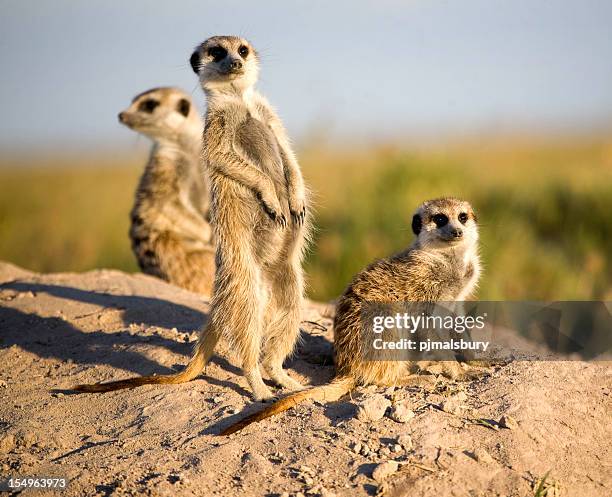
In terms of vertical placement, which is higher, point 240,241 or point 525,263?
point 240,241

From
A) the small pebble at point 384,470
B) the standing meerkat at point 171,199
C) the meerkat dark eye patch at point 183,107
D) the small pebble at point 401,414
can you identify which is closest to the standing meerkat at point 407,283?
the small pebble at point 401,414

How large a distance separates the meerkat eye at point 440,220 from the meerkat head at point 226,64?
1.22 meters

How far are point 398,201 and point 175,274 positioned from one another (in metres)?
2.85

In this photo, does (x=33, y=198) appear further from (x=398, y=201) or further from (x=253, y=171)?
(x=253, y=171)

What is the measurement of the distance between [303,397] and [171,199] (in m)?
3.27

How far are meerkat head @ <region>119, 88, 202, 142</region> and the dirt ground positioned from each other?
9.05ft

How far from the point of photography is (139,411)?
3.32 metres

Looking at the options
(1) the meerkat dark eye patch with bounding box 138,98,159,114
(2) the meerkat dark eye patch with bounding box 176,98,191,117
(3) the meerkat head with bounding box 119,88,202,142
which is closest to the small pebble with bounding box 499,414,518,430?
(3) the meerkat head with bounding box 119,88,202,142

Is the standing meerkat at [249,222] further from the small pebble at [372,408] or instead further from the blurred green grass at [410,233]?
the blurred green grass at [410,233]

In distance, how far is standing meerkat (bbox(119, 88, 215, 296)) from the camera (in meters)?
6.04

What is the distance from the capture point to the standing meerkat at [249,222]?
11.5ft

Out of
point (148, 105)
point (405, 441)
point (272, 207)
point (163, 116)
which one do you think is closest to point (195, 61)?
point (272, 207)

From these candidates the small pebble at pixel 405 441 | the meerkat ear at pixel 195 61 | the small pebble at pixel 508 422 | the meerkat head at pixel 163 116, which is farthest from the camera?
the meerkat head at pixel 163 116

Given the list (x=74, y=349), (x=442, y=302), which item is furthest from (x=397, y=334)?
(x=74, y=349)
